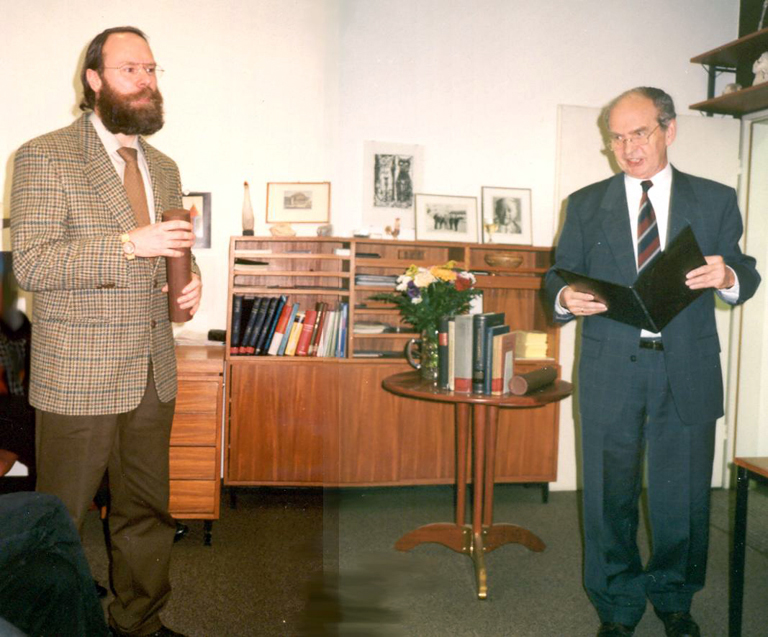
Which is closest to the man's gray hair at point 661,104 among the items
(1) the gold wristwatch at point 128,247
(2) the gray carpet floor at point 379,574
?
(1) the gold wristwatch at point 128,247

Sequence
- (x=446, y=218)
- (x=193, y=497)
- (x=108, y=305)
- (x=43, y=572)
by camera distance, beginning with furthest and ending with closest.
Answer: (x=446, y=218)
(x=193, y=497)
(x=108, y=305)
(x=43, y=572)

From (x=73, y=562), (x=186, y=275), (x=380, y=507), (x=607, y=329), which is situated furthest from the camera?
(x=380, y=507)

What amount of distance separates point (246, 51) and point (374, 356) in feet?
6.13

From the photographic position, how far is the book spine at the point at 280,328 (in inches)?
123

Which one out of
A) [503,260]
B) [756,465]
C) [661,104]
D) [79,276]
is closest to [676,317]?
[756,465]

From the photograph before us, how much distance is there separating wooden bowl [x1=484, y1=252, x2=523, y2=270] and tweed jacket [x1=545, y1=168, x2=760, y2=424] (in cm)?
127

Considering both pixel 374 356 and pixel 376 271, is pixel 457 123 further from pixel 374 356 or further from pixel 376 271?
pixel 374 356

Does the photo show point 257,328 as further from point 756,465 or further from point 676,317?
point 756,465

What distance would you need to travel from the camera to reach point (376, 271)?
3.45 metres

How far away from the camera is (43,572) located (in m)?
0.73

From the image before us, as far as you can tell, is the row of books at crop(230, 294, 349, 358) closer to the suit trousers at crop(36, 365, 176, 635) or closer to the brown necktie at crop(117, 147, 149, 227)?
the suit trousers at crop(36, 365, 176, 635)

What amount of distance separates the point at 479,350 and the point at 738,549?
99cm

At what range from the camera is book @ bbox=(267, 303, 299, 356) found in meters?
3.12

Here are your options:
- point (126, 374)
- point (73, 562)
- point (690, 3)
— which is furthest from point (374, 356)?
point (690, 3)
